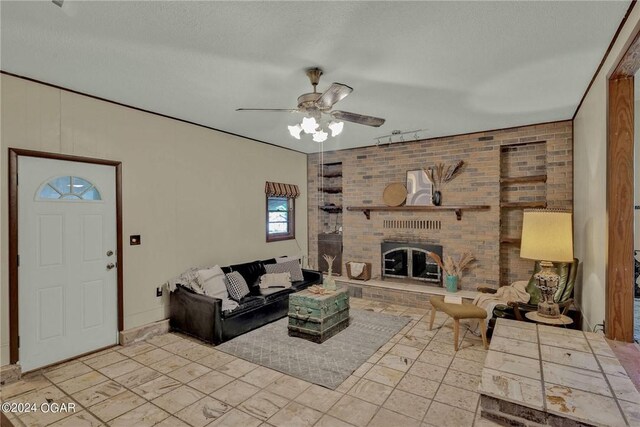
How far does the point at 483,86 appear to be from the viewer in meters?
3.08

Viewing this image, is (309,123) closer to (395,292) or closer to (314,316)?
(314,316)

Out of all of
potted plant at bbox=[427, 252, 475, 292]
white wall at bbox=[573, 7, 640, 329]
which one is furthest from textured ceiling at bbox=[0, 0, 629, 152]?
potted plant at bbox=[427, 252, 475, 292]

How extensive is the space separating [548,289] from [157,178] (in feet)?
13.9

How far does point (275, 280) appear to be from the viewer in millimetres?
4688

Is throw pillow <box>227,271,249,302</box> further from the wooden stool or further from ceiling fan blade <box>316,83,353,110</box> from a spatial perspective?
ceiling fan blade <box>316,83,353,110</box>

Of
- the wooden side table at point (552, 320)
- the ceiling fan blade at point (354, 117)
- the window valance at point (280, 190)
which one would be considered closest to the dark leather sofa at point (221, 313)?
the window valance at point (280, 190)

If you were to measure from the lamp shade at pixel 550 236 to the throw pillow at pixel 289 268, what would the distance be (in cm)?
325

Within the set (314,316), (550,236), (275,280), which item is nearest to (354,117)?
(550,236)

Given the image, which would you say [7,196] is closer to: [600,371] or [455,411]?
[455,411]

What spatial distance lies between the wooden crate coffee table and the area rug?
77 mm

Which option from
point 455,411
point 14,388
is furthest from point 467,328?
point 14,388

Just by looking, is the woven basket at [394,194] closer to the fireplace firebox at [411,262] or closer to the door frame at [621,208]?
the fireplace firebox at [411,262]

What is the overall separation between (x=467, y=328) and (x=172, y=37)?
14.0ft

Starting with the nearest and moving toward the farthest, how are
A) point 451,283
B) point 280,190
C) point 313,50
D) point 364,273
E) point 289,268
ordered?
1. point 313,50
2. point 451,283
3. point 289,268
4. point 364,273
5. point 280,190
